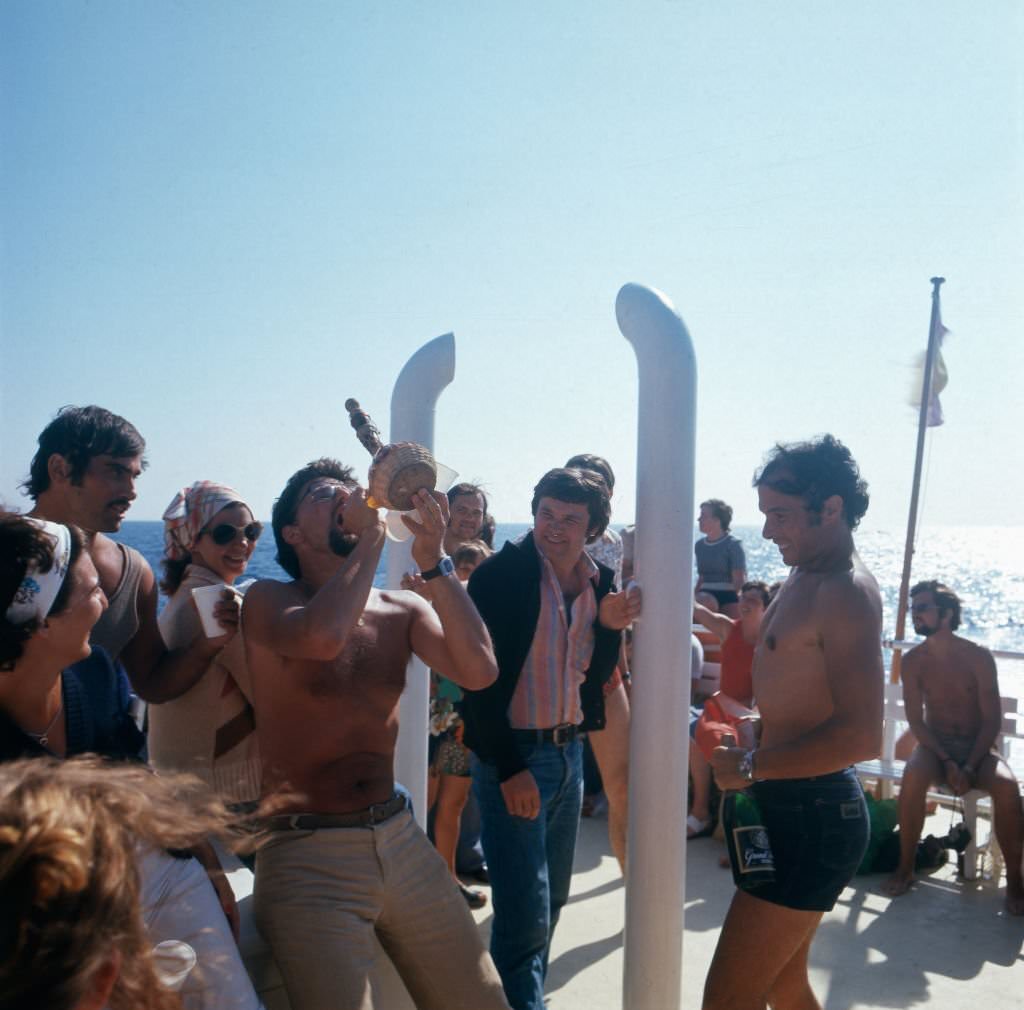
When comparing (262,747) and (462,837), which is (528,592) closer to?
(262,747)

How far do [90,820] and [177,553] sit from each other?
2.36m

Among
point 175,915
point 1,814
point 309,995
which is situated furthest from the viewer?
point 309,995

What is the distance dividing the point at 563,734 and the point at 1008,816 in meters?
3.09

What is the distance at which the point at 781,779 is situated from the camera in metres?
2.50

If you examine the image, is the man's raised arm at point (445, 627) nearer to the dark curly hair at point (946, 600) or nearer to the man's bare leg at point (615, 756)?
the man's bare leg at point (615, 756)

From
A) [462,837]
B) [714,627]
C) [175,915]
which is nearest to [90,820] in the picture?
[175,915]

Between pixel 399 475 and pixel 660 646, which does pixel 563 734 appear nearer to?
pixel 660 646

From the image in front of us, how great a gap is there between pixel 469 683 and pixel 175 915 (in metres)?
1.01

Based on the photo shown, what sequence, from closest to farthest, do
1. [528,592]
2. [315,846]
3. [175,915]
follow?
[175,915] → [315,846] → [528,592]

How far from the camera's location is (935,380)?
12000mm

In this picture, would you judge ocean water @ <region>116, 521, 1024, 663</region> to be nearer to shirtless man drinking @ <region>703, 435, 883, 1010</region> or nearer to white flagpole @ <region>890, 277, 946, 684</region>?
white flagpole @ <region>890, 277, 946, 684</region>

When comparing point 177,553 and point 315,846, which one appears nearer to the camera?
point 315,846

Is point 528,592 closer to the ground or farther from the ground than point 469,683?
farther from the ground

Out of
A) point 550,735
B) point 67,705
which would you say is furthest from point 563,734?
point 67,705
